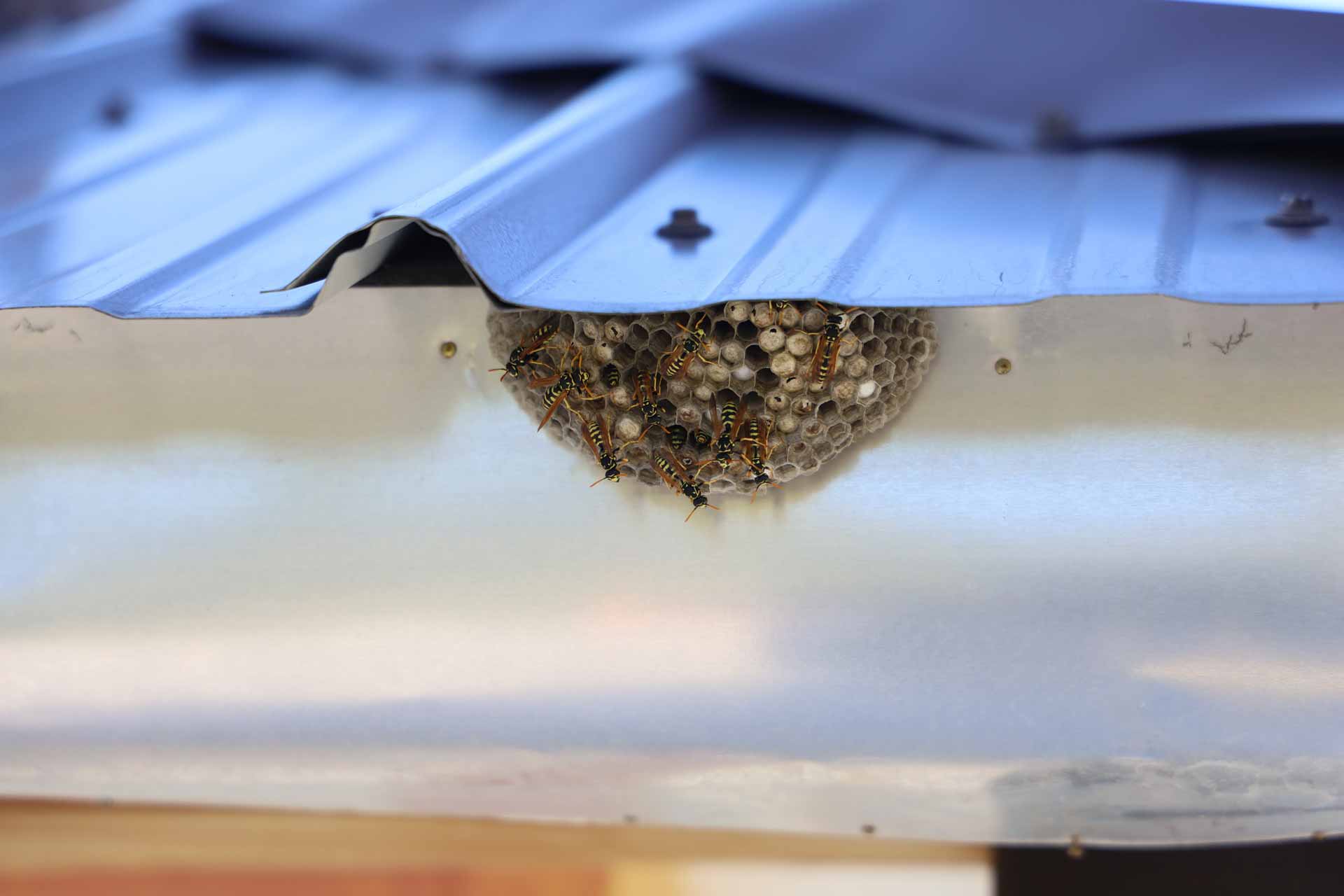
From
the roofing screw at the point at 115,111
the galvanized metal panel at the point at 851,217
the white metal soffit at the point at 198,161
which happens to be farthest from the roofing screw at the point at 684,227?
the roofing screw at the point at 115,111

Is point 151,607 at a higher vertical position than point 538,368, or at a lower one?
lower

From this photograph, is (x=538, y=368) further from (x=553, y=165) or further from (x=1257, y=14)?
(x=1257, y=14)

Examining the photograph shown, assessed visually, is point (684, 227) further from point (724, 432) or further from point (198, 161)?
point (198, 161)

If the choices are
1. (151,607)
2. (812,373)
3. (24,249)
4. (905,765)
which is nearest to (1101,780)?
(905,765)

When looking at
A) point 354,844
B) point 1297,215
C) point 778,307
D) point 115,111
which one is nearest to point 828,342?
point 778,307

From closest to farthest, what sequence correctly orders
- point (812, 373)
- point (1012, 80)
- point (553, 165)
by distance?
point (812, 373) → point (553, 165) → point (1012, 80)

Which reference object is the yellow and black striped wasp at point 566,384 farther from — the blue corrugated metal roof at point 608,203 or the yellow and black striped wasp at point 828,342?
the yellow and black striped wasp at point 828,342
